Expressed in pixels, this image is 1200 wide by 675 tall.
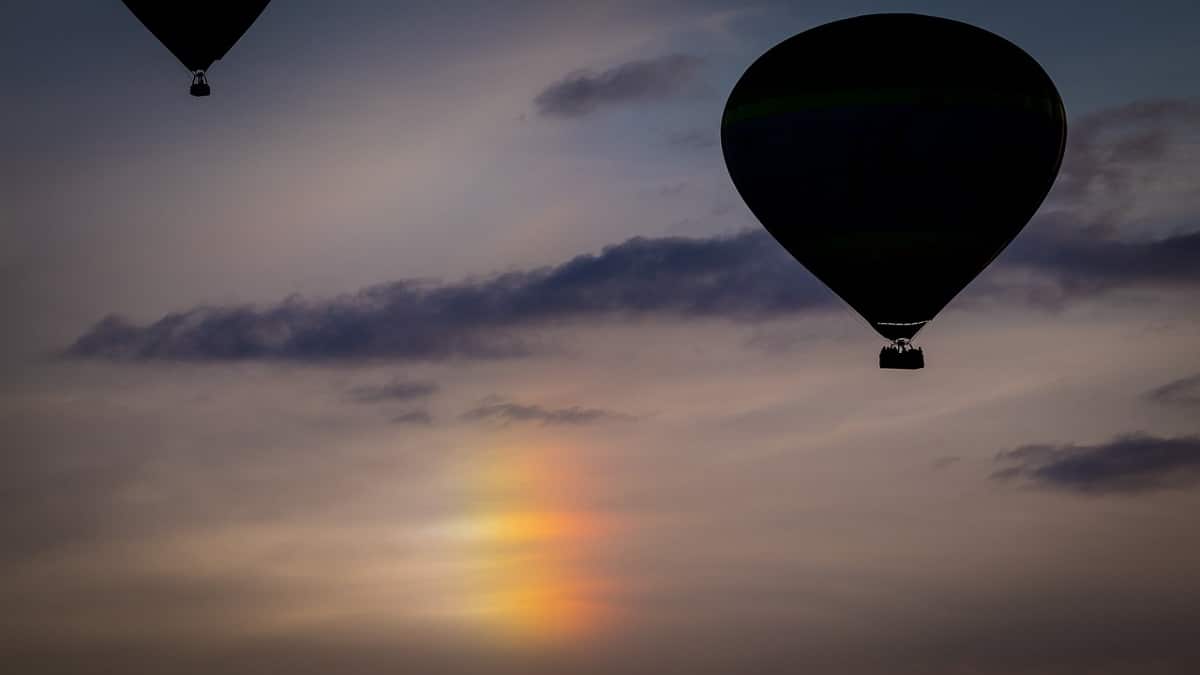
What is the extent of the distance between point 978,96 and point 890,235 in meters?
3.32

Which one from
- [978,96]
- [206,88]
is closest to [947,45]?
[978,96]

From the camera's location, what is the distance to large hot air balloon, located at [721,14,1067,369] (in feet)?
163

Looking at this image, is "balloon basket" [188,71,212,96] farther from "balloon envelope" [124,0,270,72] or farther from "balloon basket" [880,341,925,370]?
"balloon basket" [880,341,925,370]

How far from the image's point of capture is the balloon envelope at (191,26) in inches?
2149

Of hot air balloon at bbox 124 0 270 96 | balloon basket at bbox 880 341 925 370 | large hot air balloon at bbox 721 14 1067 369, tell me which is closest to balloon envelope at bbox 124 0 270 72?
hot air balloon at bbox 124 0 270 96

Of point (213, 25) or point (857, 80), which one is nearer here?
point (857, 80)

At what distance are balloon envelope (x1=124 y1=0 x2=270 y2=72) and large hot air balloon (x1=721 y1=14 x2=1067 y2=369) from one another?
1176 centimetres

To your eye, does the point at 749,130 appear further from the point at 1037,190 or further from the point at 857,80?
the point at 1037,190

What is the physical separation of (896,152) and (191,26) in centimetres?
1615

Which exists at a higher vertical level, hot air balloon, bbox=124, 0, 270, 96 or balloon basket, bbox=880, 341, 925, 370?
hot air balloon, bbox=124, 0, 270, 96

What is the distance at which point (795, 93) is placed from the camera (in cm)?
5022

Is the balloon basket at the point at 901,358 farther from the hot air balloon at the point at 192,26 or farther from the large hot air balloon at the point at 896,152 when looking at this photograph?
the hot air balloon at the point at 192,26

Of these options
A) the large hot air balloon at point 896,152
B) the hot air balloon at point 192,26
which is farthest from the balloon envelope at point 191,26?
the large hot air balloon at point 896,152

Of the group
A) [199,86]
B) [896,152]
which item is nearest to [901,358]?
[896,152]
